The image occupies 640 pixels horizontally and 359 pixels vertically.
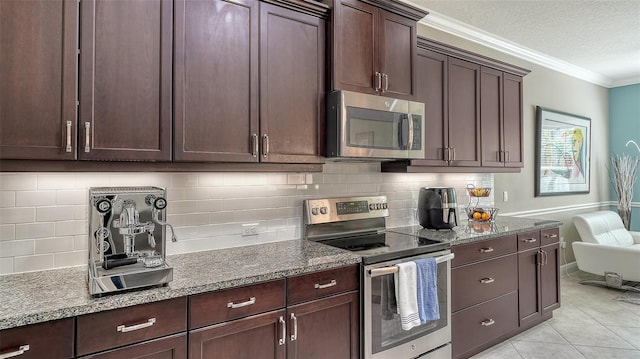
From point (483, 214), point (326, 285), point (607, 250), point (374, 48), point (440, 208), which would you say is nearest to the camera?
point (326, 285)

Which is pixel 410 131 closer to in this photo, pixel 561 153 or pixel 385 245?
pixel 385 245

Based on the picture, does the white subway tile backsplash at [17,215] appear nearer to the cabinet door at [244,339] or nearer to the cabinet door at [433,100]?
the cabinet door at [244,339]

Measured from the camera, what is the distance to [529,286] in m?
3.10

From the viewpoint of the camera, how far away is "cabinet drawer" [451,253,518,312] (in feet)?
8.29

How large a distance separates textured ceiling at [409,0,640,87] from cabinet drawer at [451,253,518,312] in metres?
2.20

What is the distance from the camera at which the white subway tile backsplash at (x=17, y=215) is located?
5.38 feet

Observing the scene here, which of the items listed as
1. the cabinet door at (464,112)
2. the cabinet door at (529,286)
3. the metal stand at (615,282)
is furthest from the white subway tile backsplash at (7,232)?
the metal stand at (615,282)

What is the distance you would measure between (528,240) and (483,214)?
413 mm

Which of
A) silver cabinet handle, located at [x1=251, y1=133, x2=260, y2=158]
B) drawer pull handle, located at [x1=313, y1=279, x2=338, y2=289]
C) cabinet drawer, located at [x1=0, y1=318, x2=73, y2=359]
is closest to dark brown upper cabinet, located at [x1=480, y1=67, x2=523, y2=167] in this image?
drawer pull handle, located at [x1=313, y1=279, x2=338, y2=289]

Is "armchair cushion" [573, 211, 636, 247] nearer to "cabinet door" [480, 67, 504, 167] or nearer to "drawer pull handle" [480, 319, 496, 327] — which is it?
"cabinet door" [480, 67, 504, 167]

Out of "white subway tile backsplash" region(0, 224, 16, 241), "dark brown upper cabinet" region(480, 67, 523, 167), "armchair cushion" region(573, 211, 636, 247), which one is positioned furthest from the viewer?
"armchair cushion" region(573, 211, 636, 247)

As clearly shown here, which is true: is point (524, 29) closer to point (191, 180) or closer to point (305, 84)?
point (305, 84)

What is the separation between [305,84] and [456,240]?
1.49 metres

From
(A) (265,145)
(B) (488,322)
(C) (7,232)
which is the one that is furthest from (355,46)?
(B) (488,322)
